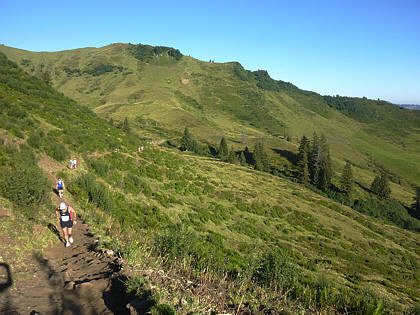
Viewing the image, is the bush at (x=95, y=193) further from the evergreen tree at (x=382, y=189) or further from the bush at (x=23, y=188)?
the evergreen tree at (x=382, y=189)

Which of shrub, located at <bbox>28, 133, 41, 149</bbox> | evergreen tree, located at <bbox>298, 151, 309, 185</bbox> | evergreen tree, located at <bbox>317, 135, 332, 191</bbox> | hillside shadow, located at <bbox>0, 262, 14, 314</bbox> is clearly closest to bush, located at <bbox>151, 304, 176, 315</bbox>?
hillside shadow, located at <bbox>0, 262, 14, 314</bbox>

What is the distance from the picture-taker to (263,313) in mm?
5965

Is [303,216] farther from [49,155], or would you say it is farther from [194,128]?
[194,128]

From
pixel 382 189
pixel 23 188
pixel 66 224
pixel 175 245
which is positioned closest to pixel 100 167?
pixel 23 188

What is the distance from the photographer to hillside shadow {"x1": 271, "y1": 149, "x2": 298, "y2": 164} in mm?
111425

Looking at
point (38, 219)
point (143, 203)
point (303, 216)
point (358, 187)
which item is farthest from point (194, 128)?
point (38, 219)

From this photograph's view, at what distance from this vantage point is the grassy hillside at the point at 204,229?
7062mm

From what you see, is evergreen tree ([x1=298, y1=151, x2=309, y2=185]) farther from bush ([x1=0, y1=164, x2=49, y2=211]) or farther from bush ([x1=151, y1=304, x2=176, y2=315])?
bush ([x1=151, y1=304, x2=176, y2=315])

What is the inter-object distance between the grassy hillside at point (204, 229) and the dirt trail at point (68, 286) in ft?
1.94

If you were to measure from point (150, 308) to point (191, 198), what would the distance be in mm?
25293

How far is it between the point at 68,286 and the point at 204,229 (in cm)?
1753

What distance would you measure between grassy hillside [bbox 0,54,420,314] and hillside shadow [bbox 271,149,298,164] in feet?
201

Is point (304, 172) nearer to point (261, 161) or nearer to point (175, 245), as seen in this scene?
point (261, 161)

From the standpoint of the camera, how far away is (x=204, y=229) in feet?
75.8
